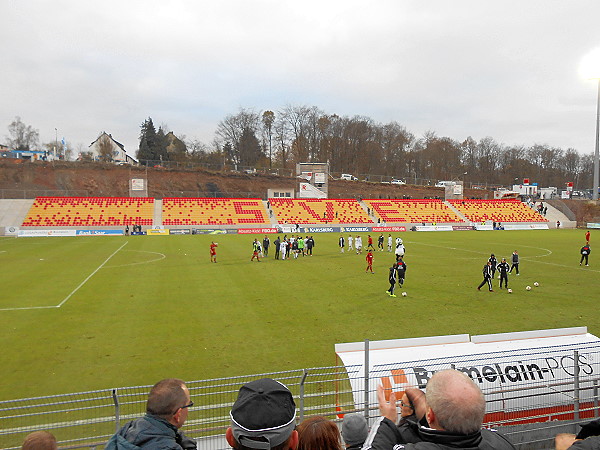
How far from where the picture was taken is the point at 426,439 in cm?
235

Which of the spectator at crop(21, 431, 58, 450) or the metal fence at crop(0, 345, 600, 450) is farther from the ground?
the spectator at crop(21, 431, 58, 450)

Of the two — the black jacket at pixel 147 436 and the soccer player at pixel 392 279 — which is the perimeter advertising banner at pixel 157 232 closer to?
the soccer player at pixel 392 279

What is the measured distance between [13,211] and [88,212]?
855 cm

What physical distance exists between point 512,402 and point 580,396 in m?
1.24

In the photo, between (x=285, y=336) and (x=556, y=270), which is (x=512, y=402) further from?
(x=556, y=270)

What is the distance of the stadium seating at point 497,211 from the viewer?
6311 centimetres

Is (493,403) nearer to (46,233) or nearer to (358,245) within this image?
(358,245)

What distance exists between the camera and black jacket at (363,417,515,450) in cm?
224

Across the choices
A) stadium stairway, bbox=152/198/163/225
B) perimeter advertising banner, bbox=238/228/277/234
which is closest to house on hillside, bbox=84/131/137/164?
stadium stairway, bbox=152/198/163/225

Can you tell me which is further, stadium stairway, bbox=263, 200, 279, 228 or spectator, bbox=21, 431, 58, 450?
stadium stairway, bbox=263, 200, 279, 228

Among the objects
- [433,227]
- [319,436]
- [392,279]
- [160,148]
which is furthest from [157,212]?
[319,436]

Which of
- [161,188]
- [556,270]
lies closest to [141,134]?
[161,188]

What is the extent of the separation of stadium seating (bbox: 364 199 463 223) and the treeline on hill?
2101cm

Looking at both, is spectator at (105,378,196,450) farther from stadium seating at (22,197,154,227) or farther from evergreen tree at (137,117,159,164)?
evergreen tree at (137,117,159,164)
